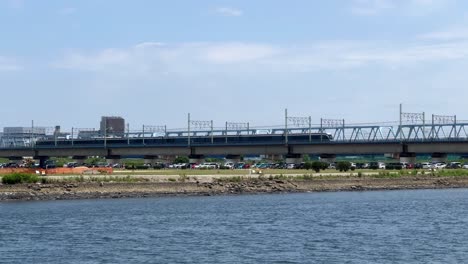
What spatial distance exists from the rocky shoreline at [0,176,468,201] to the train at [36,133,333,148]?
50.2 meters

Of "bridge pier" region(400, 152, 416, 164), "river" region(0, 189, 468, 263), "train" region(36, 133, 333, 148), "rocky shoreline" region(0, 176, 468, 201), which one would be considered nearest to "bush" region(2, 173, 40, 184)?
"rocky shoreline" region(0, 176, 468, 201)

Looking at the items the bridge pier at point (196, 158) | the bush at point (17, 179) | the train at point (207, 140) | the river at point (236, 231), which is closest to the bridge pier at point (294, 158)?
the train at point (207, 140)

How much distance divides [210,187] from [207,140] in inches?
3288

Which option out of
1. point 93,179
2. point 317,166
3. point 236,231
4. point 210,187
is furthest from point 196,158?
point 236,231

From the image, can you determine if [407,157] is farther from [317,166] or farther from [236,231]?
[236,231]

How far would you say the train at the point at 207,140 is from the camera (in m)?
164

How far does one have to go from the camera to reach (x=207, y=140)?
177m

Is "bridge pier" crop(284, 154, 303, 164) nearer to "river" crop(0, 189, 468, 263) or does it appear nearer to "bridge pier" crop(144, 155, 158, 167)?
"bridge pier" crop(144, 155, 158, 167)

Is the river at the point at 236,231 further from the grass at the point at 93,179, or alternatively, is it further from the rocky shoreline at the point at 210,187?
the grass at the point at 93,179

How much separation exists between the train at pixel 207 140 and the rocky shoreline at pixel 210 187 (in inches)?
1977

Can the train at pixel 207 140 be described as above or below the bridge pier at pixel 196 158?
above

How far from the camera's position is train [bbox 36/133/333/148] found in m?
164

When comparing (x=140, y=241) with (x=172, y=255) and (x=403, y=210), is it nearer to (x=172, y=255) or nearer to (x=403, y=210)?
(x=172, y=255)

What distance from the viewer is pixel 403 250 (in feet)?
148
